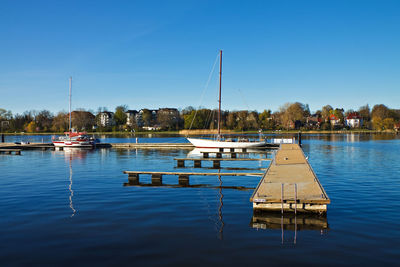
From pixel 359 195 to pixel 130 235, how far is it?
43.8 ft

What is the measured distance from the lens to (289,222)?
12867mm

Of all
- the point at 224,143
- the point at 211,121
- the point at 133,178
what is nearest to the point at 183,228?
the point at 133,178

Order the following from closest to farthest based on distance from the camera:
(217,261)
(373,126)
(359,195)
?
(217,261)
(359,195)
(373,126)

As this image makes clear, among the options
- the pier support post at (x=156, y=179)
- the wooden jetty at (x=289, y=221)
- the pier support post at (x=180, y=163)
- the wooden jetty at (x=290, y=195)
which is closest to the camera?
the wooden jetty at (x=289, y=221)

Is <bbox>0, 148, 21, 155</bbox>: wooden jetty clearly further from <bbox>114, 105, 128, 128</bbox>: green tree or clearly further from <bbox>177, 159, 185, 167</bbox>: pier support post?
<bbox>114, 105, 128, 128</bbox>: green tree

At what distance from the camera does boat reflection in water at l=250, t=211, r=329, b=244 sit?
12352mm

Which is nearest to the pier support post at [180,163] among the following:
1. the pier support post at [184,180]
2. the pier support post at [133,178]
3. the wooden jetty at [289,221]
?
the pier support post at [133,178]

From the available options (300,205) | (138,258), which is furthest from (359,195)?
(138,258)

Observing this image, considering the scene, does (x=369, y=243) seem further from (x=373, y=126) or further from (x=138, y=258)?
(x=373, y=126)

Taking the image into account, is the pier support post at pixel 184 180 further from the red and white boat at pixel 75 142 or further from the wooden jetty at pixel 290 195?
the red and white boat at pixel 75 142

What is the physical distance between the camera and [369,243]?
1091cm

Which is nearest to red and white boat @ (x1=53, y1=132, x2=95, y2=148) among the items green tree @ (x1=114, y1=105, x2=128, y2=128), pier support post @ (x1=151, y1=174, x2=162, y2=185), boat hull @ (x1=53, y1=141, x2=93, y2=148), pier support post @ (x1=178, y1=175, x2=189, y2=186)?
boat hull @ (x1=53, y1=141, x2=93, y2=148)

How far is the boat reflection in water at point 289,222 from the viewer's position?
12352 millimetres

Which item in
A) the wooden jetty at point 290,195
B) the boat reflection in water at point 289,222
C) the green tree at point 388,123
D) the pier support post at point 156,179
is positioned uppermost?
the green tree at point 388,123
